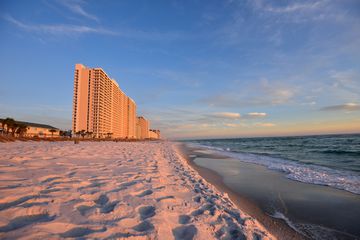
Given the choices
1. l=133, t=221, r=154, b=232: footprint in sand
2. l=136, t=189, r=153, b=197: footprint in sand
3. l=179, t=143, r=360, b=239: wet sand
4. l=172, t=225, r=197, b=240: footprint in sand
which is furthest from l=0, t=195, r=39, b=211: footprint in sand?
l=179, t=143, r=360, b=239: wet sand

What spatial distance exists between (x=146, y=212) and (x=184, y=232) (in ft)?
2.54

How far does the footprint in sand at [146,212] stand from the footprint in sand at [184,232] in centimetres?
53

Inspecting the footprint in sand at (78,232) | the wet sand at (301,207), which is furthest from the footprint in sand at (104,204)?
the wet sand at (301,207)

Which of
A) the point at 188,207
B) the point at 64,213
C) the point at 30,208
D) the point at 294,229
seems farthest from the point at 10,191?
the point at 294,229

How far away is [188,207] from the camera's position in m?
3.60

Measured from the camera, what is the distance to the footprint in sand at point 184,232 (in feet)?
8.34

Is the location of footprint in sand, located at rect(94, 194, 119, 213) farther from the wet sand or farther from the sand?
the wet sand

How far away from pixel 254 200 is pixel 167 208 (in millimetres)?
2677

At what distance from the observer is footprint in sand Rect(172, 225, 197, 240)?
2.54 metres

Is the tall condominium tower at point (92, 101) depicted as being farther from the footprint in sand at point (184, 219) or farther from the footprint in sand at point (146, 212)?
the footprint in sand at point (184, 219)

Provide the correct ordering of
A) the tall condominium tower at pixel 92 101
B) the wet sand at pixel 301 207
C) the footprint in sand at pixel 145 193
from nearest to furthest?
1. the wet sand at pixel 301 207
2. the footprint in sand at pixel 145 193
3. the tall condominium tower at pixel 92 101

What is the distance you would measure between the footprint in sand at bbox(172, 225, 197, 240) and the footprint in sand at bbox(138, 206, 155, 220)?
528 millimetres

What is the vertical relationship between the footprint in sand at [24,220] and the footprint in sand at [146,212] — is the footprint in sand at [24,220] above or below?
above

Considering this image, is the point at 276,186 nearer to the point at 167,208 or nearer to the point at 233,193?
the point at 233,193
